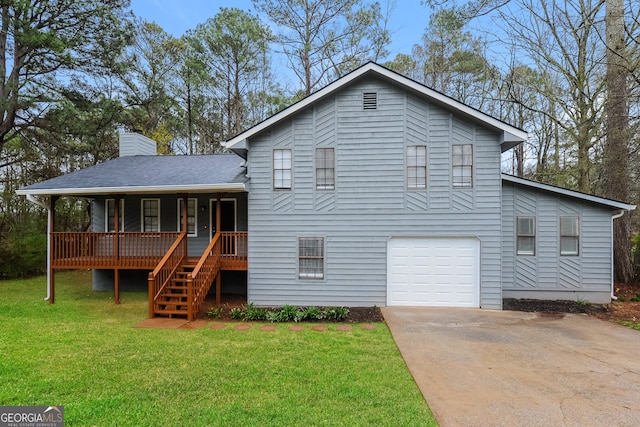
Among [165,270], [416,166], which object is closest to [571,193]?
[416,166]

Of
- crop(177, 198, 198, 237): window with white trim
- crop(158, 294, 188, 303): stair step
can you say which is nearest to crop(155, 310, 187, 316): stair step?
crop(158, 294, 188, 303): stair step

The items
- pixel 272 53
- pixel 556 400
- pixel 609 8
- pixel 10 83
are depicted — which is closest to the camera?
pixel 556 400

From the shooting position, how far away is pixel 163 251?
10266 mm

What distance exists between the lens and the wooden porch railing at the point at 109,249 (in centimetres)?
973

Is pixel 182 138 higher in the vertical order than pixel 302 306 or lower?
higher

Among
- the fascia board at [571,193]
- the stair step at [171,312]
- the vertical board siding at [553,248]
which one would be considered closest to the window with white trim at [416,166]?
the fascia board at [571,193]

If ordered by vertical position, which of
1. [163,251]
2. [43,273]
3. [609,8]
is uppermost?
[609,8]

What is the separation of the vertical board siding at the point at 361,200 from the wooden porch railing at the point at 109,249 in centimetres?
341

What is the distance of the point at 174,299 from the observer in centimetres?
876

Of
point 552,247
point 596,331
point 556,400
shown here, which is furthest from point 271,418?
point 552,247

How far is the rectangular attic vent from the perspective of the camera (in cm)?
898

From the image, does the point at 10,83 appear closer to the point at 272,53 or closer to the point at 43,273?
the point at 43,273

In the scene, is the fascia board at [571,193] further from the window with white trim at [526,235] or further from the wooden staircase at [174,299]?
the wooden staircase at [174,299]

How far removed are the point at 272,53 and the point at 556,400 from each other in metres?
20.1
